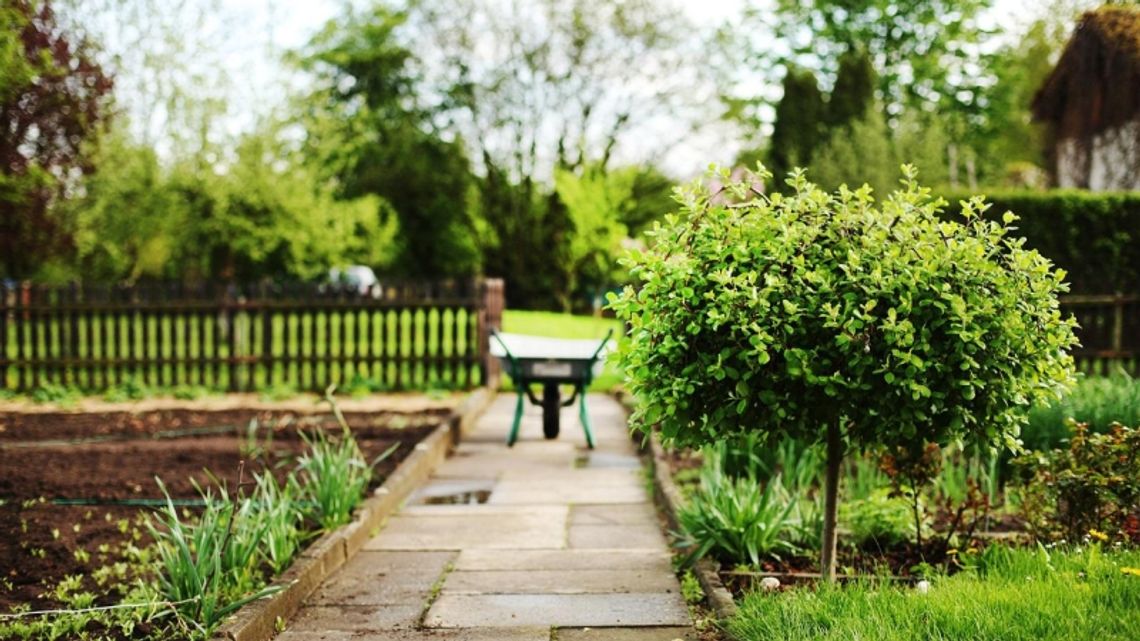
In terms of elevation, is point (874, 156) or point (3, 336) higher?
point (874, 156)

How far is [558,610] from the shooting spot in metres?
3.94

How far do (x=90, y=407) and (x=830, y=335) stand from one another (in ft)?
29.5

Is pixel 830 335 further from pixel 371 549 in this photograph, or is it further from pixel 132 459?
pixel 132 459

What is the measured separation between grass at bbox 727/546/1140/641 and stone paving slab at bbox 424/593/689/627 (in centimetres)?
41

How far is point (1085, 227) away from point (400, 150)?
25.8 m

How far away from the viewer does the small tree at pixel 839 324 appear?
11.3ft

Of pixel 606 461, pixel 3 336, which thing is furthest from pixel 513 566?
pixel 3 336

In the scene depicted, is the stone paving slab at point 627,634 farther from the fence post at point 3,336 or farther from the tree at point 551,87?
the tree at point 551,87

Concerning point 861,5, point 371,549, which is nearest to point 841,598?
A: point 371,549

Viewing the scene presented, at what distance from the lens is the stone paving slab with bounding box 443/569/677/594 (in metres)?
4.25

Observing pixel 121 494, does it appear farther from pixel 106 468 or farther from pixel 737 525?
pixel 737 525

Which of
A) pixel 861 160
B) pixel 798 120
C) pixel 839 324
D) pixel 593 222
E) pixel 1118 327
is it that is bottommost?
pixel 1118 327

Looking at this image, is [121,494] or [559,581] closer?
[559,581]

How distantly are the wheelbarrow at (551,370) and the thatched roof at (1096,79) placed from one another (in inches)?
358
